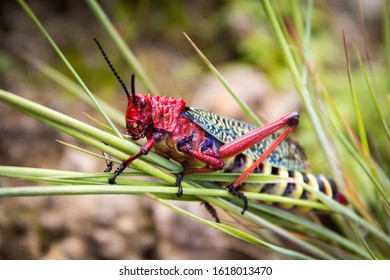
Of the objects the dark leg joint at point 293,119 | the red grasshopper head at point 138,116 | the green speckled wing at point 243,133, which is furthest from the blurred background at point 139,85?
the red grasshopper head at point 138,116

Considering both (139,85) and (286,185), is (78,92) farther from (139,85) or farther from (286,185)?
(139,85)

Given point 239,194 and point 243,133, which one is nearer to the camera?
point 239,194

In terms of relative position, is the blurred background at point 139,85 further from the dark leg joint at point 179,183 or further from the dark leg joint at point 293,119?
the dark leg joint at point 179,183

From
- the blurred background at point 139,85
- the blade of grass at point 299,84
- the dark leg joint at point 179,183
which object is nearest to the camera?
the dark leg joint at point 179,183

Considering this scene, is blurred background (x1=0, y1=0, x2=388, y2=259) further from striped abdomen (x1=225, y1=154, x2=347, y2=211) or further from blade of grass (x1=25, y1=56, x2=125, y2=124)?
blade of grass (x1=25, y1=56, x2=125, y2=124)

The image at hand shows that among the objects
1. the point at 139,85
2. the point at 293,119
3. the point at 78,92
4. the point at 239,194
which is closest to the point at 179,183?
the point at 239,194
